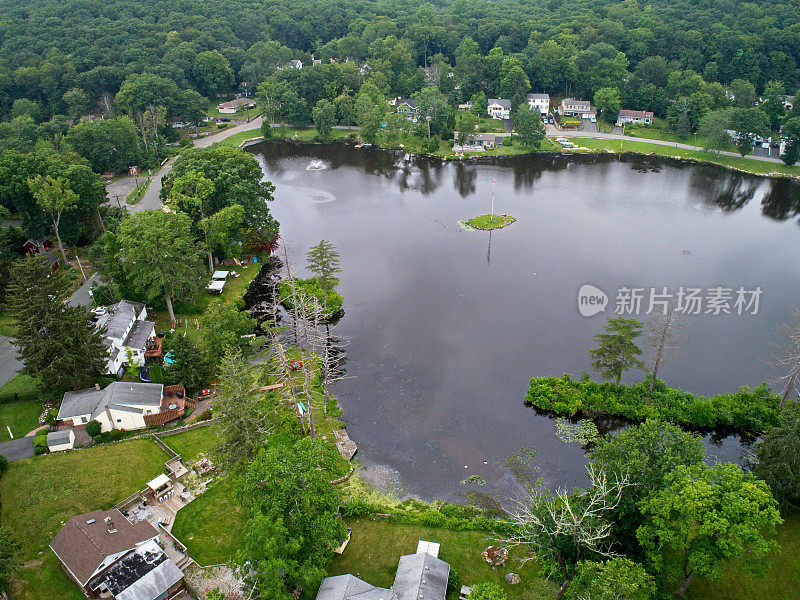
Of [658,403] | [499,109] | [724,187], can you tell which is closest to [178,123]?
[499,109]

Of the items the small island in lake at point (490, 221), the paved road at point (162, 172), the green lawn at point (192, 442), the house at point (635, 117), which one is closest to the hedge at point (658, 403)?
the green lawn at point (192, 442)

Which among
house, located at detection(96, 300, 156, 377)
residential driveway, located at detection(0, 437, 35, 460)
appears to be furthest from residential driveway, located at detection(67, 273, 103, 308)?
residential driveway, located at detection(0, 437, 35, 460)

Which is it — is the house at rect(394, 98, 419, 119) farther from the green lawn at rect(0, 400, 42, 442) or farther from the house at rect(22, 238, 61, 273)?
the green lawn at rect(0, 400, 42, 442)

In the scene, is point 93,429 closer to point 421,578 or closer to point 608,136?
point 421,578

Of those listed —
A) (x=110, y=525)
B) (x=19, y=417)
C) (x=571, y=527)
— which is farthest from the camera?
(x=19, y=417)

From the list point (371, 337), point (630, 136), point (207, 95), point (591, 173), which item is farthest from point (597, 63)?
point (371, 337)

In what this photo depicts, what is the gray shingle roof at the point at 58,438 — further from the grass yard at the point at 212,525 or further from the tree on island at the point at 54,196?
the tree on island at the point at 54,196
